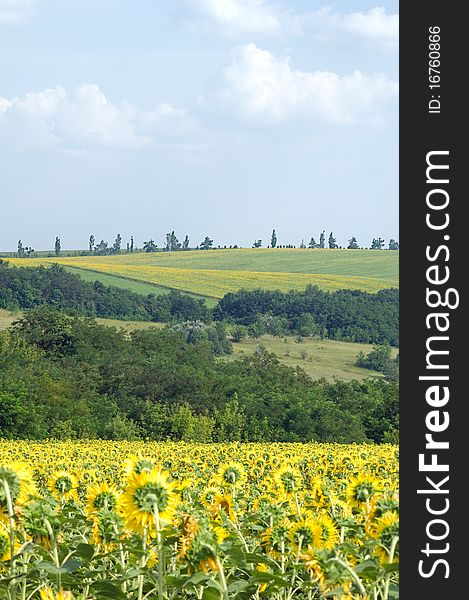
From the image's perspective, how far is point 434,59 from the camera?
3.02 meters

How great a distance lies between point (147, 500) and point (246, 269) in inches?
4737

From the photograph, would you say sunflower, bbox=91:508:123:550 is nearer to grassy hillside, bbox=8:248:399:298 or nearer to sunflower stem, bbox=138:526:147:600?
sunflower stem, bbox=138:526:147:600

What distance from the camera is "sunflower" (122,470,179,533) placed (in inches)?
136

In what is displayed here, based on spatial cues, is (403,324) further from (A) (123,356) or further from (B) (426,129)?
(A) (123,356)

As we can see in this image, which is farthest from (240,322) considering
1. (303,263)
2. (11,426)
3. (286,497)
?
(286,497)

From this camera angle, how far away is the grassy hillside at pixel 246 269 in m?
107

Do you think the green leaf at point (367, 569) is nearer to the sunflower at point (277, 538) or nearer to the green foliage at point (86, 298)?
the sunflower at point (277, 538)

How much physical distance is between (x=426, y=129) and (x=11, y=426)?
128ft

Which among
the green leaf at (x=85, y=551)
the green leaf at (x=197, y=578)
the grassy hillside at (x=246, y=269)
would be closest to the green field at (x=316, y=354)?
the grassy hillside at (x=246, y=269)

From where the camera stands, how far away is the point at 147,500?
346cm

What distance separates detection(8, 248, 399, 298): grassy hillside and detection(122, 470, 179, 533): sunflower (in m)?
98.1

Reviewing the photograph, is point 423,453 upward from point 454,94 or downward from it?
downward

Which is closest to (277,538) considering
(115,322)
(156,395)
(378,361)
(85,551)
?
(85,551)

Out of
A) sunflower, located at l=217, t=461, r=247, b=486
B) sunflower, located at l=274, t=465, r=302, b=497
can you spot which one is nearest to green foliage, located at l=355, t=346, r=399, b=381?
sunflower, located at l=274, t=465, r=302, b=497
